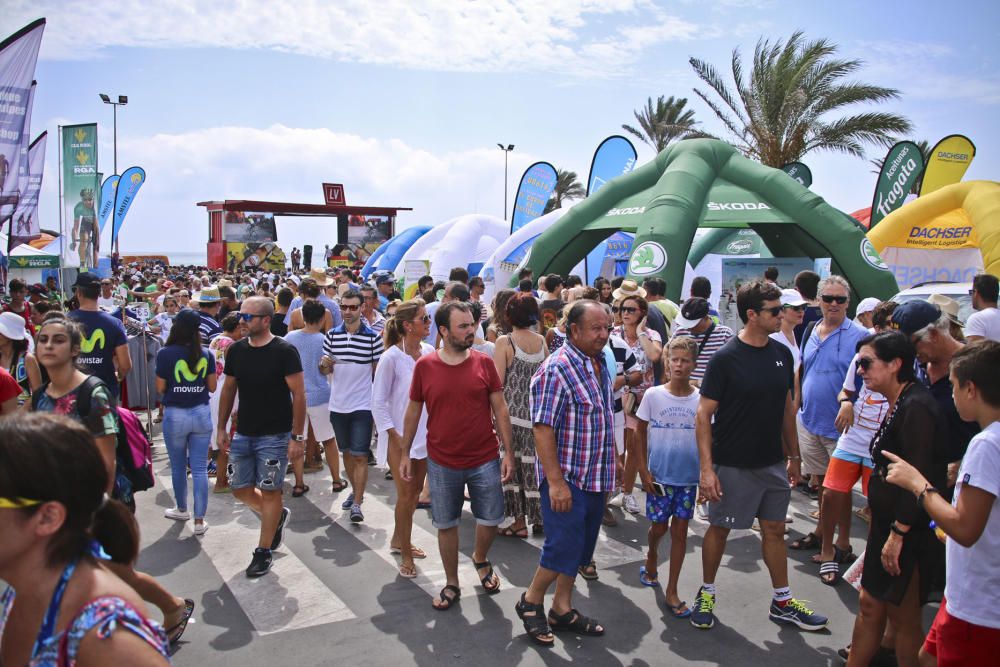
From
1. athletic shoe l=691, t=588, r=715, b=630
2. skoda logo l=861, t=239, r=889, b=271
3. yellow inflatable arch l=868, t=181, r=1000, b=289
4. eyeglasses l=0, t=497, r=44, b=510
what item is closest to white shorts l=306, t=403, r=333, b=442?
athletic shoe l=691, t=588, r=715, b=630

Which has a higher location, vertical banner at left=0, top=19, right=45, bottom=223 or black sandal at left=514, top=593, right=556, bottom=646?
vertical banner at left=0, top=19, right=45, bottom=223

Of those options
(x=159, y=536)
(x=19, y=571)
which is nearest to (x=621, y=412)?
(x=159, y=536)

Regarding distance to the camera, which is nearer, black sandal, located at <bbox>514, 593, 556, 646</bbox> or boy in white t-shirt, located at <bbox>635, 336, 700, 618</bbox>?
black sandal, located at <bbox>514, 593, 556, 646</bbox>

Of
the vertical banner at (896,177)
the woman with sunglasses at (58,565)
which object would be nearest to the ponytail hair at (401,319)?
the woman with sunglasses at (58,565)

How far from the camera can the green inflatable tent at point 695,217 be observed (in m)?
13.3

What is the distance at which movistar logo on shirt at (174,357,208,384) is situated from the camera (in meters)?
5.91

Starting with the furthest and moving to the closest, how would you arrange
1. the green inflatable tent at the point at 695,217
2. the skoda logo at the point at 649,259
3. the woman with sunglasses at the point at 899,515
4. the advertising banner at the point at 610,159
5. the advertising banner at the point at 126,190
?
the advertising banner at the point at 126,190
the advertising banner at the point at 610,159
the green inflatable tent at the point at 695,217
the skoda logo at the point at 649,259
the woman with sunglasses at the point at 899,515

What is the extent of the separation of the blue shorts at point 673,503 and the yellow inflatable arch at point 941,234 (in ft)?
45.4

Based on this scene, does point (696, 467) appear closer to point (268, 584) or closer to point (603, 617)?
point (603, 617)

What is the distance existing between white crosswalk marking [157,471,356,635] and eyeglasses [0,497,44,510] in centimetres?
309

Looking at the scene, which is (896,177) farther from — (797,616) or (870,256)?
(797,616)

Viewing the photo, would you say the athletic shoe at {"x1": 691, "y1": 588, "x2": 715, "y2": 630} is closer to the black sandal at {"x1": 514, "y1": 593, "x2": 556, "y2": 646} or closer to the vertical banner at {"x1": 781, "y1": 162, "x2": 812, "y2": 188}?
the black sandal at {"x1": 514, "y1": 593, "x2": 556, "y2": 646}

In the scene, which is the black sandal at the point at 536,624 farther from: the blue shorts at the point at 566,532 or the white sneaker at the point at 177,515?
the white sneaker at the point at 177,515

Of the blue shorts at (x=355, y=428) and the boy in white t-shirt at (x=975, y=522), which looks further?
the blue shorts at (x=355, y=428)
